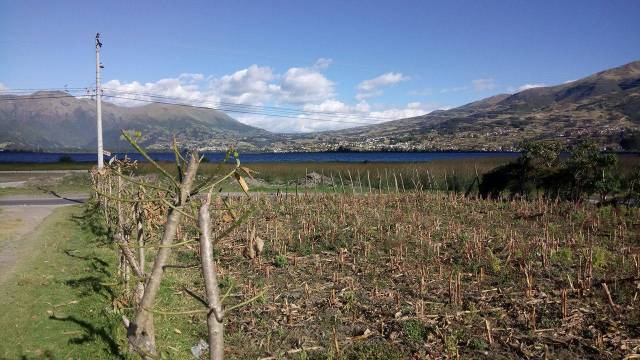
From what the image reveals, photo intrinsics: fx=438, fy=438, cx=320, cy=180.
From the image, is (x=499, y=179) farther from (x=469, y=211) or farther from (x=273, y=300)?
(x=273, y=300)

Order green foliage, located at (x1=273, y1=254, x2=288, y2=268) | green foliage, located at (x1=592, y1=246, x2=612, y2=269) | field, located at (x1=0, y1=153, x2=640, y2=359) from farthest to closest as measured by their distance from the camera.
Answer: green foliage, located at (x1=273, y1=254, x2=288, y2=268), green foliage, located at (x1=592, y1=246, x2=612, y2=269), field, located at (x1=0, y1=153, x2=640, y2=359)

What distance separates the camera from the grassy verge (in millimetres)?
6375

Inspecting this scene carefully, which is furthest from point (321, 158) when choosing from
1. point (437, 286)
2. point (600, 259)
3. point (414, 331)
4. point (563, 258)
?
point (414, 331)

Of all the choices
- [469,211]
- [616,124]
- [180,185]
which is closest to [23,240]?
[180,185]

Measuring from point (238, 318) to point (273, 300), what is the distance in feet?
3.11

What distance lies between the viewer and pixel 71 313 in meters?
7.70

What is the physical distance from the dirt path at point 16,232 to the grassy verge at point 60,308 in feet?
1.14

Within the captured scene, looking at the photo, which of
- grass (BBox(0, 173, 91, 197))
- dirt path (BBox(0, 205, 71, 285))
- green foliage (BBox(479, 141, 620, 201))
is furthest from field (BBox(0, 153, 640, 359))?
grass (BBox(0, 173, 91, 197))

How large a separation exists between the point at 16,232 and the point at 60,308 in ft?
29.2

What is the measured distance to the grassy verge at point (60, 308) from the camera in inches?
251

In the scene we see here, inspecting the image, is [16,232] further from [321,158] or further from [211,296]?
[321,158]

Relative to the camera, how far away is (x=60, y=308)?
793cm

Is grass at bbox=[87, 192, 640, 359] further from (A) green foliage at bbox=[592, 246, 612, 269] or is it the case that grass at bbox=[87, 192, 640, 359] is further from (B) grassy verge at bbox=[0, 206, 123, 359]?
(B) grassy verge at bbox=[0, 206, 123, 359]

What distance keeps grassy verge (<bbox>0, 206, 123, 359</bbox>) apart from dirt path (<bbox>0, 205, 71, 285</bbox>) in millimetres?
348
